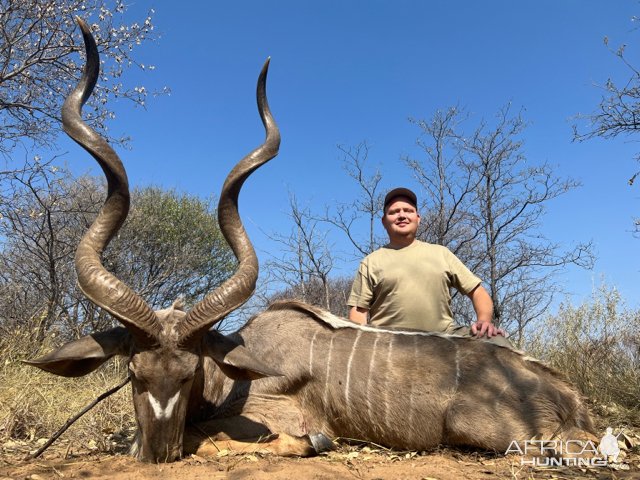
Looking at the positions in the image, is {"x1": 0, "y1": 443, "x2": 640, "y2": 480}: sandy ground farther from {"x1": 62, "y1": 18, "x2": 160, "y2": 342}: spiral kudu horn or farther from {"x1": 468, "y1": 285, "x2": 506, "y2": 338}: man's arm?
{"x1": 468, "y1": 285, "x2": 506, "y2": 338}: man's arm

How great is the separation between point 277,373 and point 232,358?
252 mm

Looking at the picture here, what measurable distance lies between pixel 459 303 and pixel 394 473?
974 centimetres

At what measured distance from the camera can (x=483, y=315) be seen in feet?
12.4

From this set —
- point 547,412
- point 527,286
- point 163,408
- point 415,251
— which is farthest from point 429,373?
point 527,286

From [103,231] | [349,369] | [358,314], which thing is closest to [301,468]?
[349,369]

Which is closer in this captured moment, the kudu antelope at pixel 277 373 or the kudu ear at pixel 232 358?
the kudu antelope at pixel 277 373

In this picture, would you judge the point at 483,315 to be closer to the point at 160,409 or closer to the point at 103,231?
the point at 160,409

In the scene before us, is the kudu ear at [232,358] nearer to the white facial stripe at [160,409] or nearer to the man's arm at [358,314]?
the white facial stripe at [160,409]

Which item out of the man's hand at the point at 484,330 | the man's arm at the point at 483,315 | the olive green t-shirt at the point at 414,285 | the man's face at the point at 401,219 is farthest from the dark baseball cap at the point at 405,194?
the man's hand at the point at 484,330

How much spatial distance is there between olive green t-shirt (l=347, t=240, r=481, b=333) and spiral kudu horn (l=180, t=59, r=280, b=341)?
1.22m

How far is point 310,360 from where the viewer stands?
335 centimetres

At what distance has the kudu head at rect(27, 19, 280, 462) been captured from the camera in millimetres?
2639

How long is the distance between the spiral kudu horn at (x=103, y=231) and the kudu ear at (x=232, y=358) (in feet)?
1.10

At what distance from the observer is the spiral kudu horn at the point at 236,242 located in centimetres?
278
